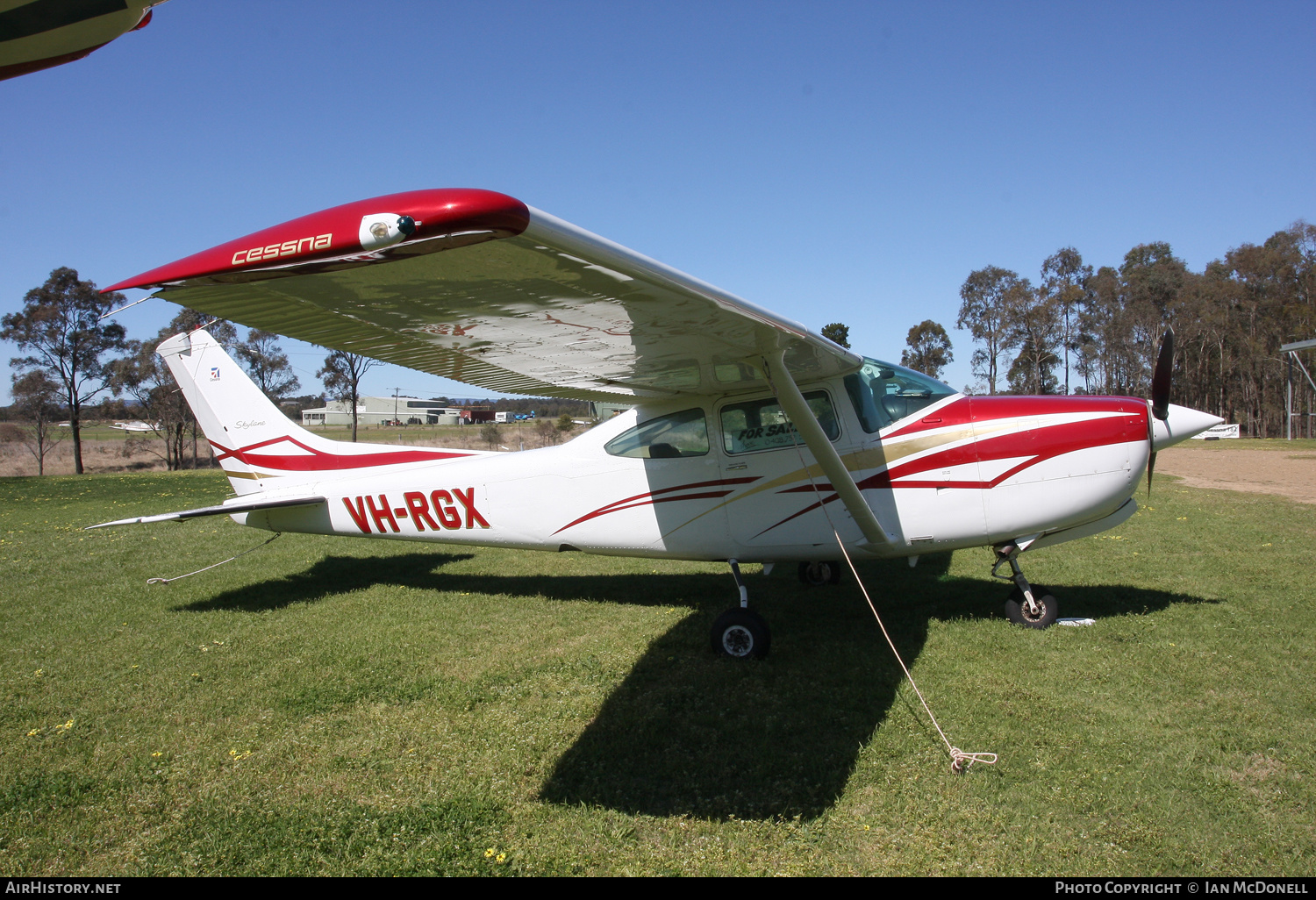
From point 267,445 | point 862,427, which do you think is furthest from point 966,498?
point 267,445

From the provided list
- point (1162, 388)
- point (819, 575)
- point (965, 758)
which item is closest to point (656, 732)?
point (965, 758)

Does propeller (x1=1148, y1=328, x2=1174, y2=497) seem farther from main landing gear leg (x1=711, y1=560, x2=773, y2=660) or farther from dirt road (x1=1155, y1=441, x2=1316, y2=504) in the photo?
dirt road (x1=1155, y1=441, x2=1316, y2=504)

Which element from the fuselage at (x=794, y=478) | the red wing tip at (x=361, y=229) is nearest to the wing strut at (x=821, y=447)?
the fuselage at (x=794, y=478)

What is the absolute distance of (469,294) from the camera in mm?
2713

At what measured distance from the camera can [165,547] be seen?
10.5 m

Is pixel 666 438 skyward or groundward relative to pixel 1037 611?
skyward

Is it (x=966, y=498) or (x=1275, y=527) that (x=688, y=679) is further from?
(x=1275, y=527)

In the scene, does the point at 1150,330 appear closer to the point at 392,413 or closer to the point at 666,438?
the point at 666,438

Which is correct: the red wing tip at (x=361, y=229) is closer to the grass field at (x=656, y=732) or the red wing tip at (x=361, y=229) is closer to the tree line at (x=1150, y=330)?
the grass field at (x=656, y=732)

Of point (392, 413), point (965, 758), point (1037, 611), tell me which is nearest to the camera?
point (965, 758)

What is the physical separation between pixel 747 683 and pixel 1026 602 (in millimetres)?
2646

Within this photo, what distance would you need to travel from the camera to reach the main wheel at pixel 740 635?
16.8 feet

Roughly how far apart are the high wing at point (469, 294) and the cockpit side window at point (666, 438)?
3.76 ft
